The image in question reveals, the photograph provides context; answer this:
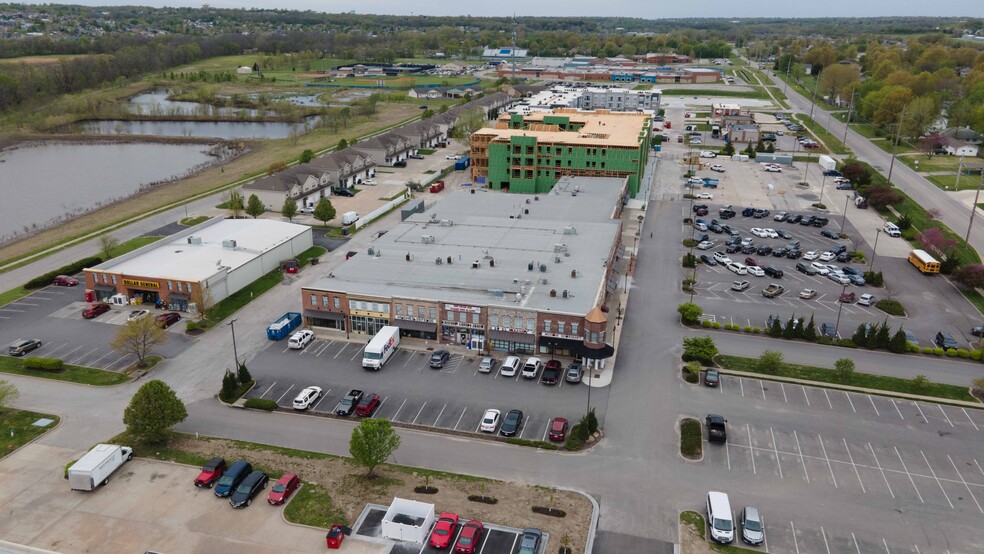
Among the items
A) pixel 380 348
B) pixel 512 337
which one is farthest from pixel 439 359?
pixel 512 337

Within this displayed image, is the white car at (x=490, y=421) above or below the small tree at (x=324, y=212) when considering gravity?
below

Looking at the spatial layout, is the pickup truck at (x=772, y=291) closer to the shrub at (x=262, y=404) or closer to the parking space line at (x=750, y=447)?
the parking space line at (x=750, y=447)

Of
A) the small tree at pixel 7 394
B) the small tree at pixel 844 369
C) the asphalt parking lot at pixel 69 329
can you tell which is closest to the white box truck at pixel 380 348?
the asphalt parking lot at pixel 69 329

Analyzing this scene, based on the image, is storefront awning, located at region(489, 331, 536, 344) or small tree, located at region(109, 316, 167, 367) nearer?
small tree, located at region(109, 316, 167, 367)

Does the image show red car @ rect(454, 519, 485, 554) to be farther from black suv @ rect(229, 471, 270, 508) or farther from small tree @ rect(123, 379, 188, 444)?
small tree @ rect(123, 379, 188, 444)

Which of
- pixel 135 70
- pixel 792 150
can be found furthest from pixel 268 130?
pixel 792 150

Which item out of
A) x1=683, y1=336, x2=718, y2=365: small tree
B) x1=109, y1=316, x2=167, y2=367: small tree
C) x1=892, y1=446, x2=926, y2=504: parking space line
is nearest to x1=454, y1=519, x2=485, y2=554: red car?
x1=683, y1=336, x2=718, y2=365: small tree
